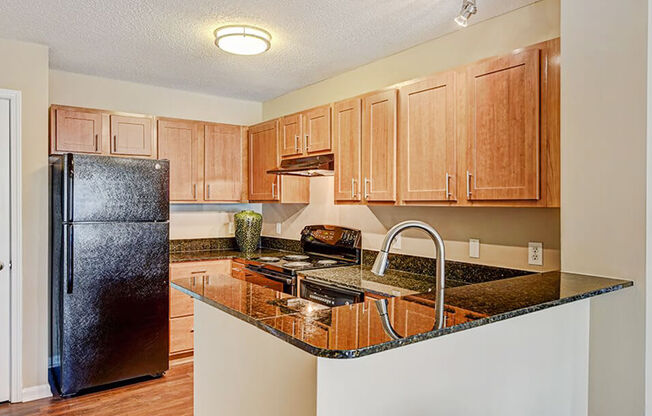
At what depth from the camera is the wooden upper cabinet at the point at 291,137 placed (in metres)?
3.77

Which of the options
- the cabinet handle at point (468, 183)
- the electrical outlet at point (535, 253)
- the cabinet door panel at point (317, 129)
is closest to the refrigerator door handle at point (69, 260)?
the cabinet door panel at point (317, 129)

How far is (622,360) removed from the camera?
1736 mm

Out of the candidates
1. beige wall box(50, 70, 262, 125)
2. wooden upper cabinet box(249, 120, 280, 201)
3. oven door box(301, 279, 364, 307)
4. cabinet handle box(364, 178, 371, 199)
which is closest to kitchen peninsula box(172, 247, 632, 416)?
oven door box(301, 279, 364, 307)

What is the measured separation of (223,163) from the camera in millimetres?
4363

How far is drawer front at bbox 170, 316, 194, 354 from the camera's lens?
3.78 m

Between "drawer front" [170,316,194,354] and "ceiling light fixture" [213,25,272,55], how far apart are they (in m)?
2.22

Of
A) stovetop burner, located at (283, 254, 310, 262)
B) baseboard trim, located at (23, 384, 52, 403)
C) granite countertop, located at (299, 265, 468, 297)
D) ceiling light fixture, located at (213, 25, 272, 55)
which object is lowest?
baseboard trim, located at (23, 384, 52, 403)

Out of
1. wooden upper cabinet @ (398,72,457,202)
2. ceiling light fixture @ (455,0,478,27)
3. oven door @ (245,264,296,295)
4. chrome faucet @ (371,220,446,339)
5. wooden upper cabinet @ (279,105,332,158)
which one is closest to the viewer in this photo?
chrome faucet @ (371,220,446,339)

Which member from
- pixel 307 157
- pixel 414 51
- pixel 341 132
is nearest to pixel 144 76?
pixel 307 157

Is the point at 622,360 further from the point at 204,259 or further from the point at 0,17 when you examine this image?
the point at 0,17

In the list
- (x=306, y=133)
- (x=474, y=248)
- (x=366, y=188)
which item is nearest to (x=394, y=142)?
(x=366, y=188)

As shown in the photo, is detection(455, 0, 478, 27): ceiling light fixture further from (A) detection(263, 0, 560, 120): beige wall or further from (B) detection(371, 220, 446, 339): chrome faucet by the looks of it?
(B) detection(371, 220, 446, 339): chrome faucet

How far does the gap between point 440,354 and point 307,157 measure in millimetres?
2506

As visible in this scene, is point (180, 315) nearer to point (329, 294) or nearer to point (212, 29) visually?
point (329, 294)
